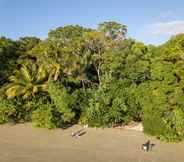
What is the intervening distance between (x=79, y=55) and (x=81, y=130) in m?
7.35

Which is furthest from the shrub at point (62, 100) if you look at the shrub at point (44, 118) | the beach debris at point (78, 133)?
the beach debris at point (78, 133)

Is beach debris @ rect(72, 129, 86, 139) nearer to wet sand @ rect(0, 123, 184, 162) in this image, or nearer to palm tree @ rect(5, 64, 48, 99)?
wet sand @ rect(0, 123, 184, 162)

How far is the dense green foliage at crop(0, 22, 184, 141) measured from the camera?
2672 cm

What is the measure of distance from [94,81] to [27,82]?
6.72m

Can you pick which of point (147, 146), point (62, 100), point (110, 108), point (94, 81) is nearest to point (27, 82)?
point (62, 100)

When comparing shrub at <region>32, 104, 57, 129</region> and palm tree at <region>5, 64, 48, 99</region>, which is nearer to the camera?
shrub at <region>32, 104, 57, 129</region>

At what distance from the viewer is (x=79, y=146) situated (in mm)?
24781

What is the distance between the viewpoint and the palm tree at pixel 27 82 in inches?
1146

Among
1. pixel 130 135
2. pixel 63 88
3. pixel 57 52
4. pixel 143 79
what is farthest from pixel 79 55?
pixel 130 135

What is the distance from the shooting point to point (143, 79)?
1254 inches

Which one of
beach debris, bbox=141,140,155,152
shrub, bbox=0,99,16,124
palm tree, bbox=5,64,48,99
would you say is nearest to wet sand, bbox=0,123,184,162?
beach debris, bbox=141,140,155,152

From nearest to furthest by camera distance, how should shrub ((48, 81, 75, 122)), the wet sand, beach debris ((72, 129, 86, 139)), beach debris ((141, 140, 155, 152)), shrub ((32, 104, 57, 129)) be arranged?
the wet sand < beach debris ((141, 140, 155, 152)) < beach debris ((72, 129, 86, 139)) < shrub ((32, 104, 57, 129)) < shrub ((48, 81, 75, 122))

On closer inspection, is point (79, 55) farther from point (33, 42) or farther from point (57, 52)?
point (33, 42)

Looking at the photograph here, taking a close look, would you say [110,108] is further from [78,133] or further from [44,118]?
[44,118]
